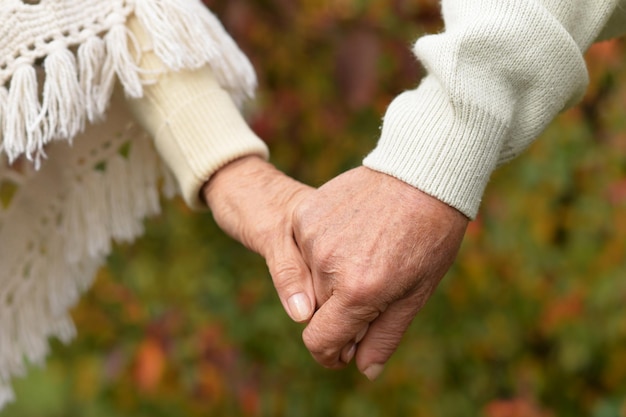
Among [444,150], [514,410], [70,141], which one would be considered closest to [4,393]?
[70,141]

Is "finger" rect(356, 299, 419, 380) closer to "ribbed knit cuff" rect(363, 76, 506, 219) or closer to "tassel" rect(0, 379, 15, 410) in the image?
"ribbed knit cuff" rect(363, 76, 506, 219)

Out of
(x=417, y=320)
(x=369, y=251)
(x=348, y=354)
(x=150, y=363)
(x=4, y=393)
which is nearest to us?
(x=369, y=251)

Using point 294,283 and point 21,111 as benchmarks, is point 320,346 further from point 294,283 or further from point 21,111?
point 21,111

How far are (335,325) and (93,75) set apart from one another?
423 millimetres

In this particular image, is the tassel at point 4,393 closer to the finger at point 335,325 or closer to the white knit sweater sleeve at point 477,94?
the finger at point 335,325

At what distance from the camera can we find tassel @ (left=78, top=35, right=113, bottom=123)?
903 millimetres

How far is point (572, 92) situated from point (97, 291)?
4.69 feet

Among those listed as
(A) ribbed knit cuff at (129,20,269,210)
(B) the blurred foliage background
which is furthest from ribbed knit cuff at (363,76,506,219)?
(B) the blurred foliage background

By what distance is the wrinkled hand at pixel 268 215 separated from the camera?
84cm

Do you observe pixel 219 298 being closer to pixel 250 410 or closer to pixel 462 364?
pixel 250 410

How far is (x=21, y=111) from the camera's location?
0.88 metres

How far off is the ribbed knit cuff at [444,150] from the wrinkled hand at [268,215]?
14cm

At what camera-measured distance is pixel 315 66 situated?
1.88 m

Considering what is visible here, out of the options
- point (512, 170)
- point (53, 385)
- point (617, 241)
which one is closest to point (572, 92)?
point (617, 241)
